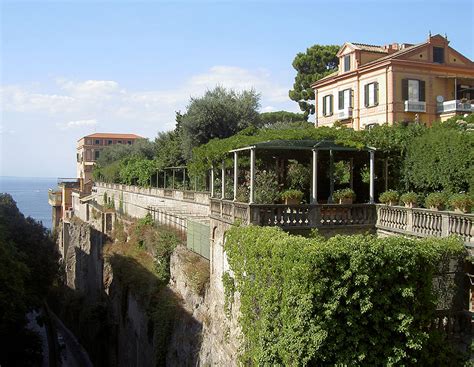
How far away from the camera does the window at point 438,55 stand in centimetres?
3127

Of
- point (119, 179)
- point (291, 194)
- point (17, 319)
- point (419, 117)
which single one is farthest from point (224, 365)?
point (119, 179)

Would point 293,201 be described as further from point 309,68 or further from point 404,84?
point 309,68

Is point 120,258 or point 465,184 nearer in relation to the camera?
point 465,184

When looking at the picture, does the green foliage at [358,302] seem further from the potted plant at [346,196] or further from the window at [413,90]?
the window at [413,90]

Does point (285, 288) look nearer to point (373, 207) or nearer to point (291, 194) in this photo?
point (291, 194)

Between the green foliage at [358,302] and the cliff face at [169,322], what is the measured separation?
468cm

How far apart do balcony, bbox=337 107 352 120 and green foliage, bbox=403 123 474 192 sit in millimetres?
14301

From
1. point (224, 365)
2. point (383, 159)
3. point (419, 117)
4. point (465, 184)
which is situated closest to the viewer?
point (224, 365)

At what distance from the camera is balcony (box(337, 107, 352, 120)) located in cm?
3316

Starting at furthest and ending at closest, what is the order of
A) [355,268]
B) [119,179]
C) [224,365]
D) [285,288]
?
[119,179] < [224,365] < [285,288] < [355,268]

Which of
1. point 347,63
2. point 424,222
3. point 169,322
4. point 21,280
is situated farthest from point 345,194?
point 347,63

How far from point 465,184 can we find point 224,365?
969 cm

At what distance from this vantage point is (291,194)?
50.7 feet

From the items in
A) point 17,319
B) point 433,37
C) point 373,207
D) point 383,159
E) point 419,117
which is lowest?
point 17,319
